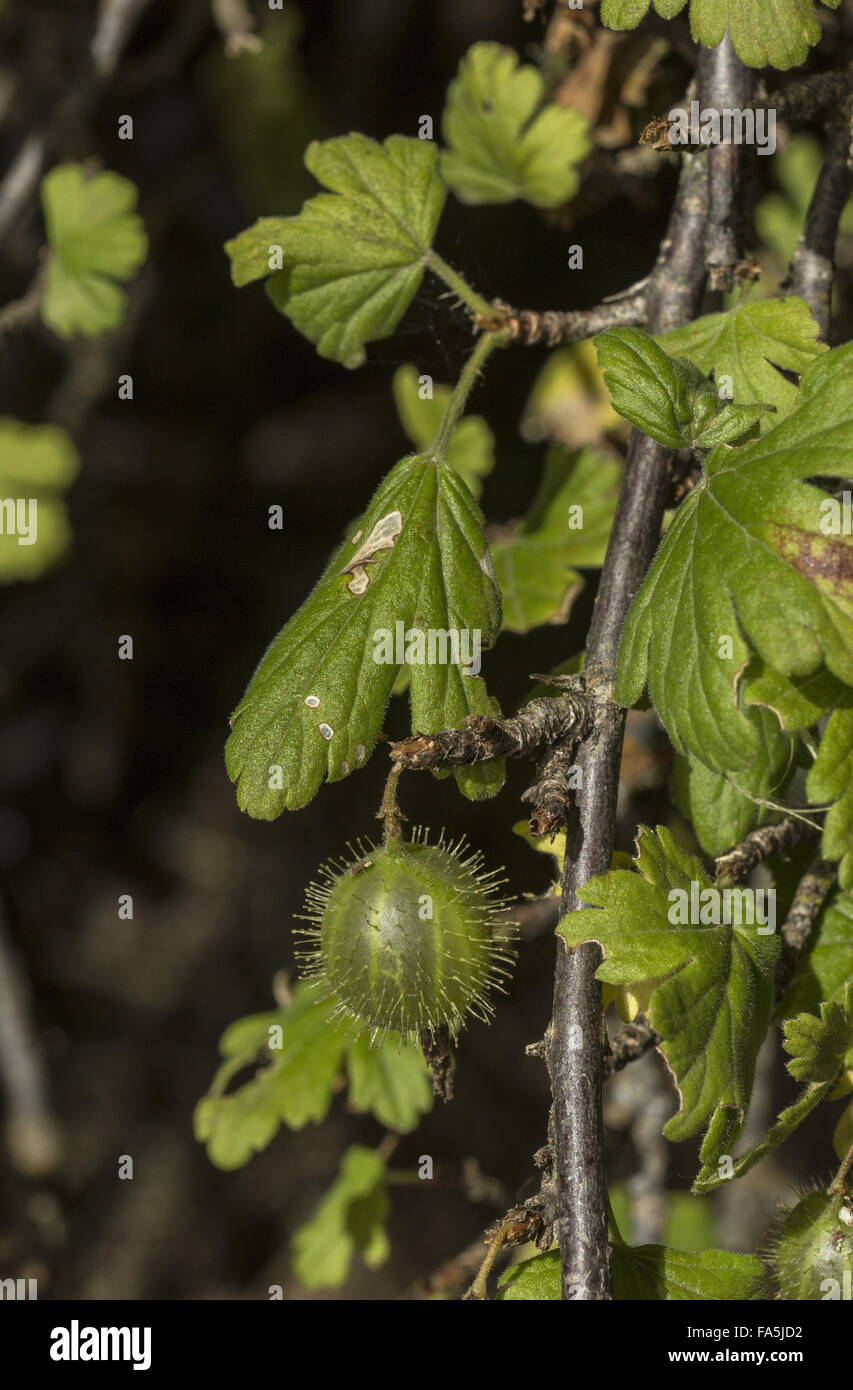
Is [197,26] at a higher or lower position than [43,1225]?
higher

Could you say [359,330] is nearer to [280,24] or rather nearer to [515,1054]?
[280,24]

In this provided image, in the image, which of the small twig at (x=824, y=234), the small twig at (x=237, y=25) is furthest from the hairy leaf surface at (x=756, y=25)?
the small twig at (x=237, y=25)

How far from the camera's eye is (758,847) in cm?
176

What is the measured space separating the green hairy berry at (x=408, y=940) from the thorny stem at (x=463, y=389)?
23.2 inches

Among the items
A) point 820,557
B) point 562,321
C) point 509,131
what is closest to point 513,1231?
point 820,557

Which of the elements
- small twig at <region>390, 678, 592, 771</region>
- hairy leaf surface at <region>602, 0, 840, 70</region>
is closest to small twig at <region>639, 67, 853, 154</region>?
hairy leaf surface at <region>602, 0, 840, 70</region>

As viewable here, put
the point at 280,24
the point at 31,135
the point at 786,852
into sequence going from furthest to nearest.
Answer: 1. the point at 280,24
2. the point at 31,135
3. the point at 786,852

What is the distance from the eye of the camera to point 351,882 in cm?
164

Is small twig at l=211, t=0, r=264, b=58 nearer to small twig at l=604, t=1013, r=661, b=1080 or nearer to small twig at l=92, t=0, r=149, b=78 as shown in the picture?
small twig at l=92, t=0, r=149, b=78

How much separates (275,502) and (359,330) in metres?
2.69

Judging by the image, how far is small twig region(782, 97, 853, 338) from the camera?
1.90m

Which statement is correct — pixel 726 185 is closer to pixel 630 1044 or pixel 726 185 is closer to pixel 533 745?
pixel 533 745
